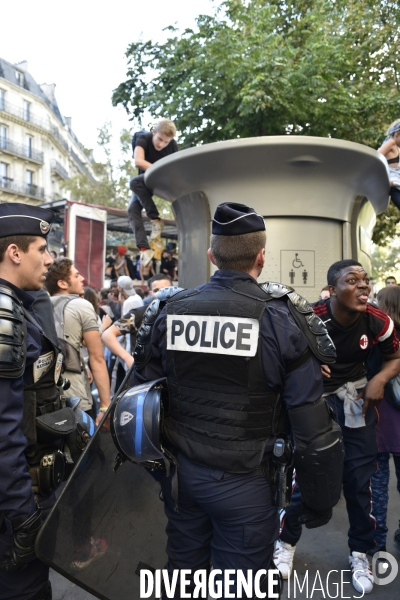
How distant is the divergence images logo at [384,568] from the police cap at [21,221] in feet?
8.75

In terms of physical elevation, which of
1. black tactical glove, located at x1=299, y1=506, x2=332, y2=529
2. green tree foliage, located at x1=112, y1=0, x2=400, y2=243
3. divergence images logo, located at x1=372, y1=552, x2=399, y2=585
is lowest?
divergence images logo, located at x1=372, y1=552, x2=399, y2=585

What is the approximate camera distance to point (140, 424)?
2078 millimetres

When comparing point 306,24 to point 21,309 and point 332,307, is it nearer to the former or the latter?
point 332,307

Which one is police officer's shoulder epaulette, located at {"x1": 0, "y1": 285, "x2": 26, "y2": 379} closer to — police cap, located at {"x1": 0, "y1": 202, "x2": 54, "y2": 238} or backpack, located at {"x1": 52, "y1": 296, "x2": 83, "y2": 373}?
police cap, located at {"x1": 0, "y1": 202, "x2": 54, "y2": 238}

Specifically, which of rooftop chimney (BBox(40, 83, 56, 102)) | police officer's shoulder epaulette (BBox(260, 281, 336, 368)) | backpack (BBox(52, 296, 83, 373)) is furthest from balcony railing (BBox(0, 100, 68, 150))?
police officer's shoulder epaulette (BBox(260, 281, 336, 368))

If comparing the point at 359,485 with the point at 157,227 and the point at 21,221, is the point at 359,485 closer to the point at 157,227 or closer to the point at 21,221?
the point at 21,221

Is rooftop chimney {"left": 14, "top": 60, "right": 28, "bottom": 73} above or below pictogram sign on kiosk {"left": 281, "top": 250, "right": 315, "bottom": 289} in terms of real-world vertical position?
above

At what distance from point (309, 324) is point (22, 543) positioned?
4.35 ft

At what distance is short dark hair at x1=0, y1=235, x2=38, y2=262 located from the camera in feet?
6.66

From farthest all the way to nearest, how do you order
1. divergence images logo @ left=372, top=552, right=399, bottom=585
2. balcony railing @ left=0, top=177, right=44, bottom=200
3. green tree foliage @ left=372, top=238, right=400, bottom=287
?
green tree foliage @ left=372, top=238, right=400, bottom=287 → balcony railing @ left=0, top=177, right=44, bottom=200 → divergence images logo @ left=372, top=552, right=399, bottom=585

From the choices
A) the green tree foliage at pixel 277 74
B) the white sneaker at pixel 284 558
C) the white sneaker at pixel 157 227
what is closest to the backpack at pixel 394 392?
the white sneaker at pixel 284 558

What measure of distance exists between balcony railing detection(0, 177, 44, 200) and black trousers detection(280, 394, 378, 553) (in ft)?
138

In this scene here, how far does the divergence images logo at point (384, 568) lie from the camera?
294cm

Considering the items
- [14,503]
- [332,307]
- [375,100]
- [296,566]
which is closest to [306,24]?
[375,100]
